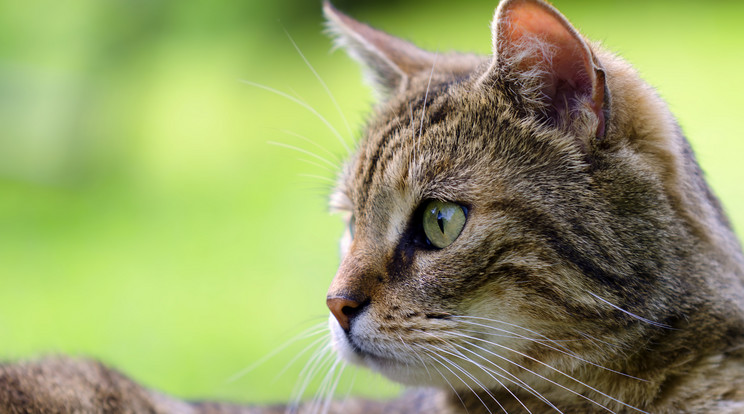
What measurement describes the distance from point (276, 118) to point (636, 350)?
7177 mm

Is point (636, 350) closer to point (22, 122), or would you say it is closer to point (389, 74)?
point (389, 74)

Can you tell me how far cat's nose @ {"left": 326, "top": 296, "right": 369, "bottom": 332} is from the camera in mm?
1895

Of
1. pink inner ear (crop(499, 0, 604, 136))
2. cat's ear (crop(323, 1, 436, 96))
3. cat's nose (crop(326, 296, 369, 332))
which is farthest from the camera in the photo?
cat's ear (crop(323, 1, 436, 96))

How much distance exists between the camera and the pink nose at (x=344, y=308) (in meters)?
1.89

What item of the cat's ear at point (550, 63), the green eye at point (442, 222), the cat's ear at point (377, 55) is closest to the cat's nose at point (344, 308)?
the green eye at point (442, 222)

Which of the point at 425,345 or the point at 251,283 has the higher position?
the point at 425,345

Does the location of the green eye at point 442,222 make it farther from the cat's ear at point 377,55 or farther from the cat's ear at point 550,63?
the cat's ear at point 377,55

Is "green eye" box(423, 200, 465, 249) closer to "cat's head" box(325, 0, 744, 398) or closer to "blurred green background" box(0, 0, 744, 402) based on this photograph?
"cat's head" box(325, 0, 744, 398)

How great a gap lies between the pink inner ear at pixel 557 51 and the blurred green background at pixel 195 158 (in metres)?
1.01

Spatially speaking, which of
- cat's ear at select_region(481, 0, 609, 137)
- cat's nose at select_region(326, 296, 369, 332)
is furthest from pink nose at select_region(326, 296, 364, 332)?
cat's ear at select_region(481, 0, 609, 137)

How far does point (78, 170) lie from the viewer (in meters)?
7.78

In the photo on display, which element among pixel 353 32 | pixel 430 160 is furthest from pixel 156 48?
pixel 430 160

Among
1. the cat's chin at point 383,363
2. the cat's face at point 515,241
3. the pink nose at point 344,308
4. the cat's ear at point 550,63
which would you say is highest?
the cat's ear at point 550,63

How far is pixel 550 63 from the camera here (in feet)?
6.24
